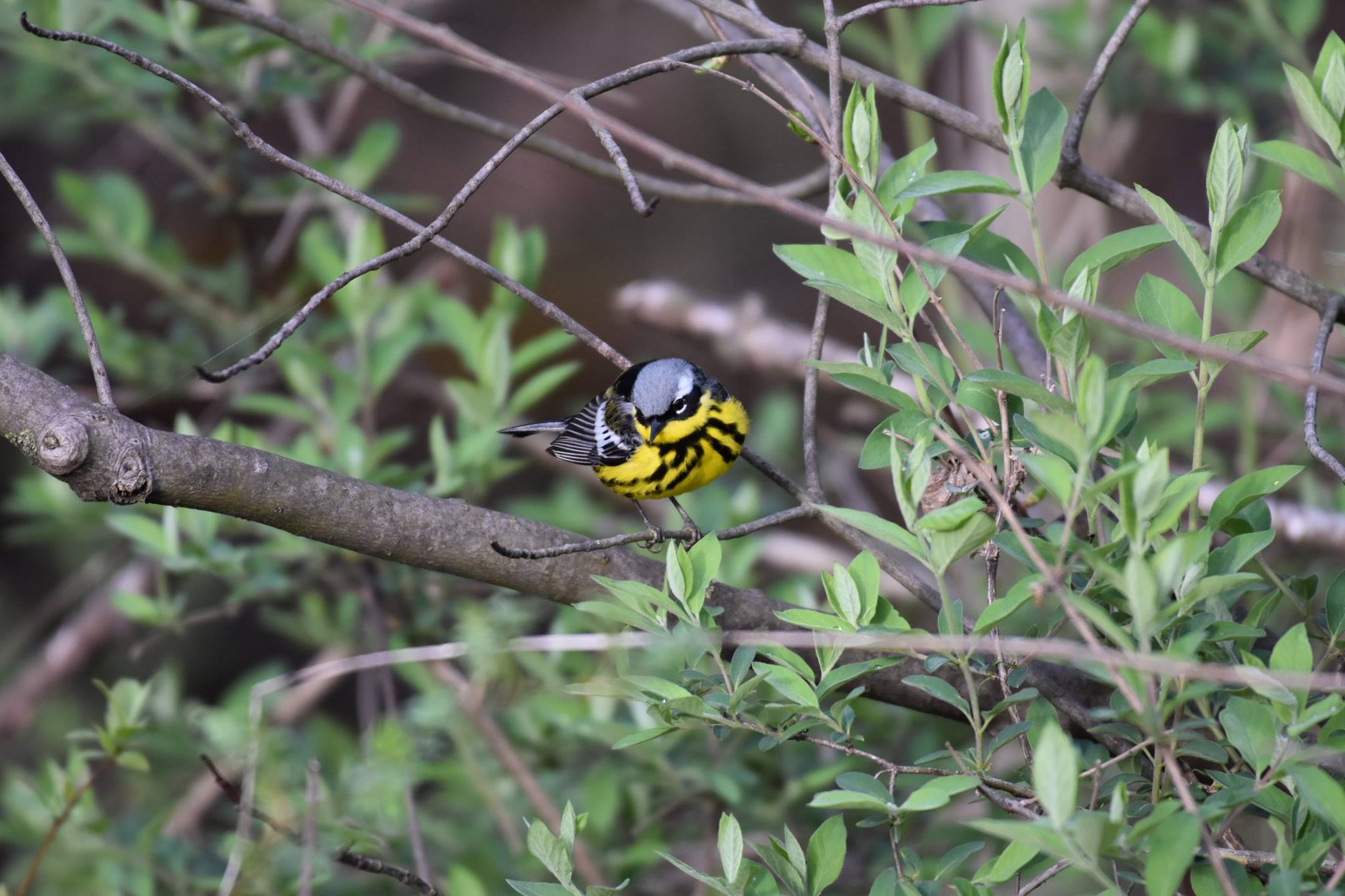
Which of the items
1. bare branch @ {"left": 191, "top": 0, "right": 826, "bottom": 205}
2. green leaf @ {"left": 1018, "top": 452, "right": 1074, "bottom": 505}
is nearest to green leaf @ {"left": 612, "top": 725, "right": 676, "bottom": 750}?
green leaf @ {"left": 1018, "top": 452, "right": 1074, "bottom": 505}

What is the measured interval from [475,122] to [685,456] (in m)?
1.04

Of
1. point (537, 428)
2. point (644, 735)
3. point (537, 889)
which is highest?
point (644, 735)

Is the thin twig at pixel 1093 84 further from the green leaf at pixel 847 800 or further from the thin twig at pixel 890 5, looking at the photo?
the green leaf at pixel 847 800

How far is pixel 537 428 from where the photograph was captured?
3.85m

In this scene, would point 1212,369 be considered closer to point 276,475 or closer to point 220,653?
point 276,475

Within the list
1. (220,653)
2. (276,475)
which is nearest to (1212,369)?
(276,475)

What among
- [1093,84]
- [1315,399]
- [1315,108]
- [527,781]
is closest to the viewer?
[1315,108]

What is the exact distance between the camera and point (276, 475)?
1639mm

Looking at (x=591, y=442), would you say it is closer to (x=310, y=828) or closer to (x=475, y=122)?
(x=475, y=122)

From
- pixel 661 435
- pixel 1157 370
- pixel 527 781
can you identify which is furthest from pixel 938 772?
pixel 661 435

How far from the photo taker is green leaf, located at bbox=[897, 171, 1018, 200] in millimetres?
1634

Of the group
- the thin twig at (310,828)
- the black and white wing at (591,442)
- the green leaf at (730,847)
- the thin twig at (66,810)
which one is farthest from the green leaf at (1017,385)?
the black and white wing at (591,442)

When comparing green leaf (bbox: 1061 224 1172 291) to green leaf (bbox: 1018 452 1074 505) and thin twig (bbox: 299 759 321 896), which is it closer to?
green leaf (bbox: 1018 452 1074 505)

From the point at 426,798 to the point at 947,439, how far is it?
9.46 ft
